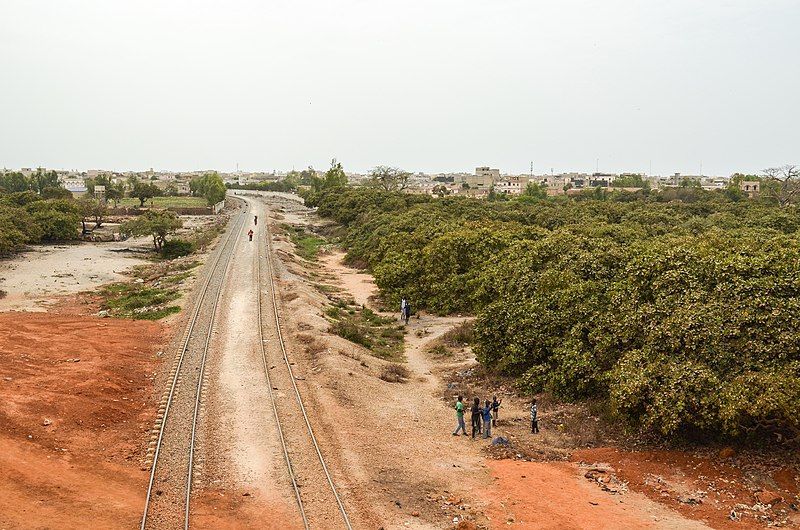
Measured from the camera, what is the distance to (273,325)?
29.5 meters

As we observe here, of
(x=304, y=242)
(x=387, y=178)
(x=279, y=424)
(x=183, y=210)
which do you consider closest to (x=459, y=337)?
(x=279, y=424)

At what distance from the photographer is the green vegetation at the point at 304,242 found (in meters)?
63.8

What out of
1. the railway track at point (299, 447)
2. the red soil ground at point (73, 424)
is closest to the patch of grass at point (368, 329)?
the railway track at point (299, 447)

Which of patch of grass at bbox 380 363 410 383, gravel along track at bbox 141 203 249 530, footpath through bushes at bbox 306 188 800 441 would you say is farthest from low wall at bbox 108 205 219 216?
patch of grass at bbox 380 363 410 383

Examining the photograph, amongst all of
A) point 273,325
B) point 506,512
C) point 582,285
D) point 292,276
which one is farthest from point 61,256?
point 506,512

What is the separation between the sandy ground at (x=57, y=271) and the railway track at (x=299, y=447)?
733 inches

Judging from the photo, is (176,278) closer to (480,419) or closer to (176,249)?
(176,249)

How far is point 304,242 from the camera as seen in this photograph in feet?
245

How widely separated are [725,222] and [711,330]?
37.2m

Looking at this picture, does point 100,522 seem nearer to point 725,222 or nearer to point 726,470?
point 726,470

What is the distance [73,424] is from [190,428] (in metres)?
3.10

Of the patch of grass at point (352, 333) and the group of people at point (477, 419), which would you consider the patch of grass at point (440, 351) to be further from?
the group of people at point (477, 419)

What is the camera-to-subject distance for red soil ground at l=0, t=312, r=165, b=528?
12.9 m

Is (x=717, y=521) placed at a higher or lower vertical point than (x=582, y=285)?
lower
